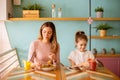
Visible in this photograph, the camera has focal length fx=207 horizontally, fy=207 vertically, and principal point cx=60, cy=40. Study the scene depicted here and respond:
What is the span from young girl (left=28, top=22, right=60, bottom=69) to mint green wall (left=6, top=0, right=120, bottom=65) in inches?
51.8

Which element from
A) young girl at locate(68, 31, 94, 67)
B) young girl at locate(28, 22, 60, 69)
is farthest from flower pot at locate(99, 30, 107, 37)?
young girl at locate(28, 22, 60, 69)

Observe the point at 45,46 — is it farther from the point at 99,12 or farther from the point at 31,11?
the point at 99,12

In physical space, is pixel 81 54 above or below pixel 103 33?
below

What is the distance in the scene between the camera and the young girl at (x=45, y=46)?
2.19 meters

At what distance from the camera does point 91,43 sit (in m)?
3.61

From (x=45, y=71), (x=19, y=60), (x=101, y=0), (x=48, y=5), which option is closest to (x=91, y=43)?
(x=101, y=0)

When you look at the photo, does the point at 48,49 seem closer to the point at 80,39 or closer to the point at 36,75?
the point at 80,39

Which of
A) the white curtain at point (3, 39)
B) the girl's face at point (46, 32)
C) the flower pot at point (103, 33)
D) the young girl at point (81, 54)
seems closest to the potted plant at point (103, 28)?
the flower pot at point (103, 33)

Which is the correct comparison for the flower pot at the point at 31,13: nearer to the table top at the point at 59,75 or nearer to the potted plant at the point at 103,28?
the potted plant at the point at 103,28

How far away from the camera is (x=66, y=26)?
3.60 metres

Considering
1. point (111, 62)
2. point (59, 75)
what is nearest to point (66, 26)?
point (111, 62)

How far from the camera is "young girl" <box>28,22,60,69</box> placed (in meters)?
2.19

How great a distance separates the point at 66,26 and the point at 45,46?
54.3 inches

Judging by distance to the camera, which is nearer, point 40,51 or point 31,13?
point 40,51
